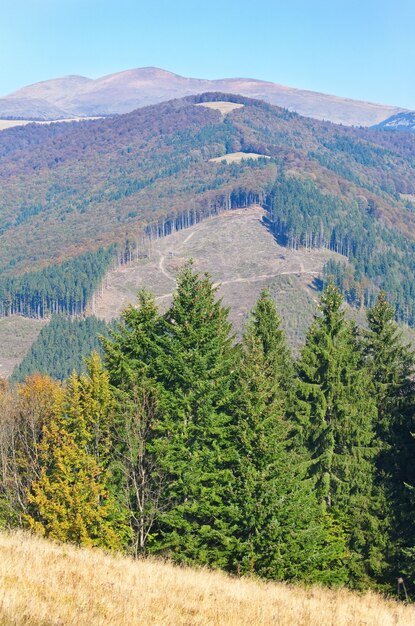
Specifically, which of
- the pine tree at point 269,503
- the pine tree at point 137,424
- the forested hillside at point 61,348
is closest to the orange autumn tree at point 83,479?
the pine tree at point 137,424

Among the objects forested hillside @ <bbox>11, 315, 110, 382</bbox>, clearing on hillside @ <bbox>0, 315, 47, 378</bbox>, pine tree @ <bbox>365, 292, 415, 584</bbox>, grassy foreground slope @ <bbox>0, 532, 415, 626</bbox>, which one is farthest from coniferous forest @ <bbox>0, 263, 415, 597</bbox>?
clearing on hillside @ <bbox>0, 315, 47, 378</bbox>

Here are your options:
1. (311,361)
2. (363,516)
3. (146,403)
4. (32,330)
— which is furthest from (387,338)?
(32,330)

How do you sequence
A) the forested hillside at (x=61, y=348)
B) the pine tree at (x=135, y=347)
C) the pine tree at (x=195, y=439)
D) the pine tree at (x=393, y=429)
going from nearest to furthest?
the pine tree at (x=195, y=439) → the pine tree at (x=135, y=347) → the pine tree at (x=393, y=429) → the forested hillside at (x=61, y=348)

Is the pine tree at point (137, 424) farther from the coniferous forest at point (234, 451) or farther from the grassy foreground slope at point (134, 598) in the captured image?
the grassy foreground slope at point (134, 598)

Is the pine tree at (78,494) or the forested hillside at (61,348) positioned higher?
the pine tree at (78,494)

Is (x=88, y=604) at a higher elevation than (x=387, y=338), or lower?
higher

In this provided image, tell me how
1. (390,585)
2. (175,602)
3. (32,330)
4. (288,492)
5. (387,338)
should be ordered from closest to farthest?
(175,602) < (288,492) < (390,585) < (387,338) < (32,330)

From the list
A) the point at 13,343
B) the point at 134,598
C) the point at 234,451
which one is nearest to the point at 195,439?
the point at 234,451

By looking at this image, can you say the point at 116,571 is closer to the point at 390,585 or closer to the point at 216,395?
the point at 216,395
